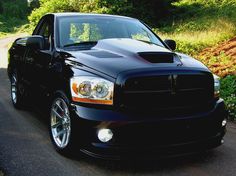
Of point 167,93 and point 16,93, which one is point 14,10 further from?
point 167,93

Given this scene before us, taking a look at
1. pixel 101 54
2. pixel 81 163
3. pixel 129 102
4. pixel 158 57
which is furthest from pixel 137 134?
pixel 101 54

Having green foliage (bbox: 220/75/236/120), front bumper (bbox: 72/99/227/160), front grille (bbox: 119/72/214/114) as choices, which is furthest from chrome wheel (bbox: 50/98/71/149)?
green foliage (bbox: 220/75/236/120)

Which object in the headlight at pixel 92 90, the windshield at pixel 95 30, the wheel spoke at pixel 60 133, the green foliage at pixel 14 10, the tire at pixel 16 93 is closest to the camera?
the headlight at pixel 92 90

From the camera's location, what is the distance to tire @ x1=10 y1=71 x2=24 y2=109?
7.57m

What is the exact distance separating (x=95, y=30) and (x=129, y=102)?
1.94 metres

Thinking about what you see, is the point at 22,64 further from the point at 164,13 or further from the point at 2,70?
the point at 164,13

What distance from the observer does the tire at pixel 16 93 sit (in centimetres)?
757

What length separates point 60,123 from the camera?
5.38m

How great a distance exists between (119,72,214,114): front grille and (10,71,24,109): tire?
3.29m

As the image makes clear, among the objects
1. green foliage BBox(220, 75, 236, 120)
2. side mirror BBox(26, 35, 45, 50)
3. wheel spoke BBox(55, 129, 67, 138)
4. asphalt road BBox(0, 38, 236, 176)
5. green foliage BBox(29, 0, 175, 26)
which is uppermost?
side mirror BBox(26, 35, 45, 50)

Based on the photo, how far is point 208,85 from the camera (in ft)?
16.4

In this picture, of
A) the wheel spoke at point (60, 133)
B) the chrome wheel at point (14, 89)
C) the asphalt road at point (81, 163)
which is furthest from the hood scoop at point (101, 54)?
the chrome wheel at point (14, 89)

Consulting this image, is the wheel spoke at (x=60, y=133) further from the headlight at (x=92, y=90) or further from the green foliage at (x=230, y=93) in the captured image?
the green foliage at (x=230, y=93)

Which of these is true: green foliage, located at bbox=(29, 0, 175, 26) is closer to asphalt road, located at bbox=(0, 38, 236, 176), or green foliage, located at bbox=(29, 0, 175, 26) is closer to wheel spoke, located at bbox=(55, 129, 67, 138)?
asphalt road, located at bbox=(0, 38, 236, 176)
